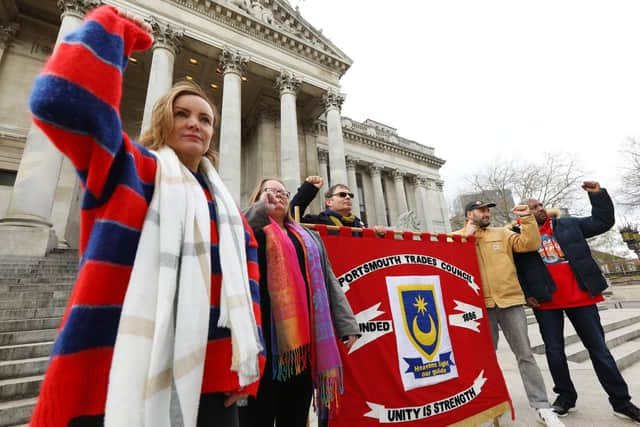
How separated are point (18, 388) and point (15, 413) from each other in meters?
0.39

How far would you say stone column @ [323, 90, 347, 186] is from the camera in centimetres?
1373

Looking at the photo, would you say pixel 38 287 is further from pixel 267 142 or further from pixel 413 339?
pixel 267 142

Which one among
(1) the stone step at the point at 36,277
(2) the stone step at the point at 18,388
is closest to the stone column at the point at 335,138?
(1) the stone step at the point at 36,277

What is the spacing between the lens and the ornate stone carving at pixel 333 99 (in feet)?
50.0

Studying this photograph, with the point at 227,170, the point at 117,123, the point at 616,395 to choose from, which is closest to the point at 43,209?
the point at 227,170

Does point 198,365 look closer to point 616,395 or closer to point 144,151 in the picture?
point 144,151

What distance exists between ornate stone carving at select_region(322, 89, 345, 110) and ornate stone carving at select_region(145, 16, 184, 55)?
7.52m

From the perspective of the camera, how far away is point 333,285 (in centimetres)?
225

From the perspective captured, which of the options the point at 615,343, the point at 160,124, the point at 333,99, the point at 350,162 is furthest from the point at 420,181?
the point at 160,124

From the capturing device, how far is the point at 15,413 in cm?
271

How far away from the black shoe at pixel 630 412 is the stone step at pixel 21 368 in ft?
22.2

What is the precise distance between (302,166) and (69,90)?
16.0 m

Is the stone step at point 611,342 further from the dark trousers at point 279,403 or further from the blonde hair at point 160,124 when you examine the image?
the blonde hair at point 160,124

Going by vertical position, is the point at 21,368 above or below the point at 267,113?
below
